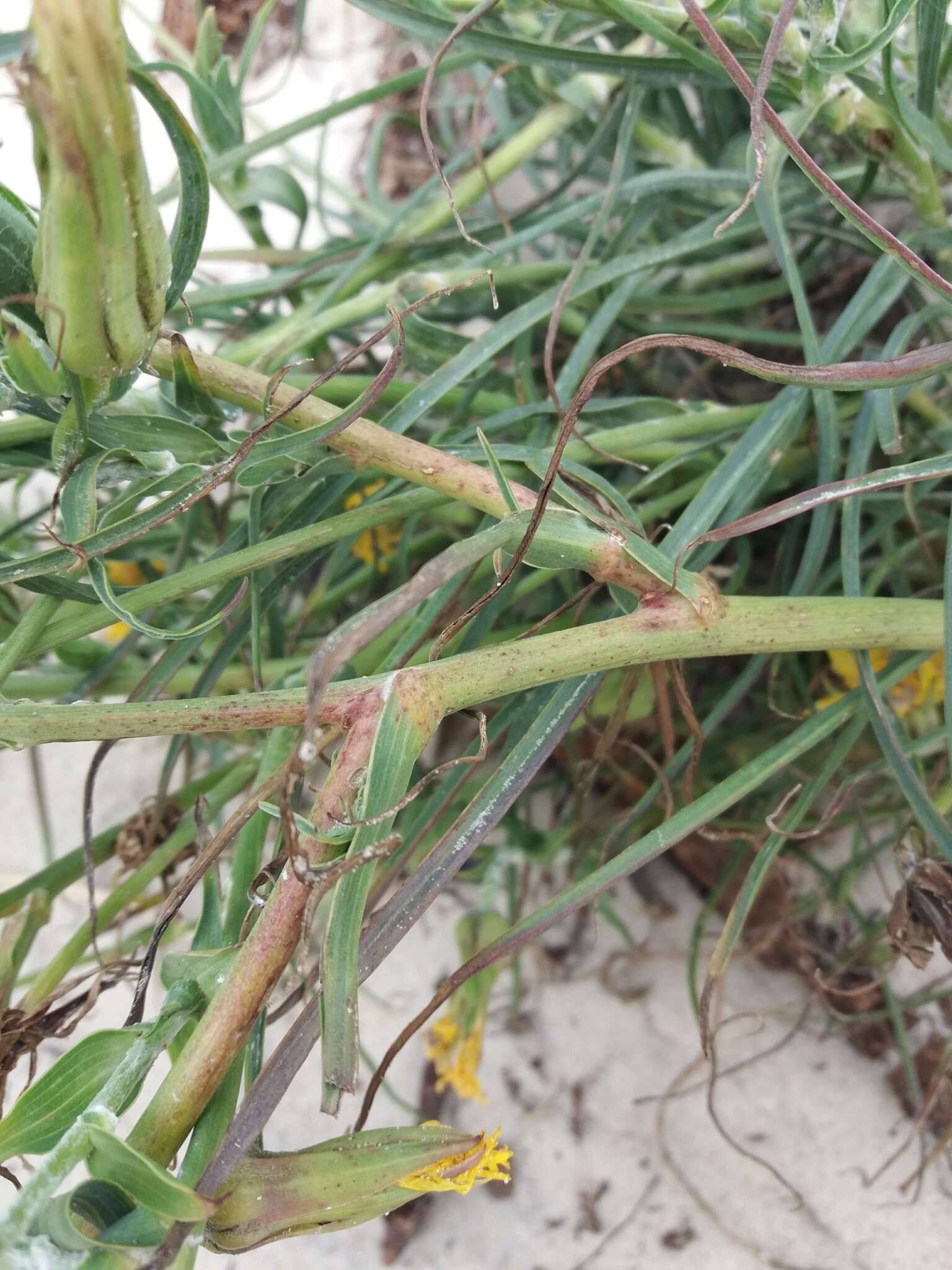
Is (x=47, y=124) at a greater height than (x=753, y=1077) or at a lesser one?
greater

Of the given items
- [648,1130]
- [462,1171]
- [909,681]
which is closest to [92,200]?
[462,1171]

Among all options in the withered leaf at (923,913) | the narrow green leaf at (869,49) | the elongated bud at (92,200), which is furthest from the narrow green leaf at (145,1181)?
the narrow green leaf at (869,49)

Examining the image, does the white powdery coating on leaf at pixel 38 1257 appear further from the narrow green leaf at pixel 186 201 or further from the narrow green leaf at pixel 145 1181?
the narrow green leaf at pixel 186 201

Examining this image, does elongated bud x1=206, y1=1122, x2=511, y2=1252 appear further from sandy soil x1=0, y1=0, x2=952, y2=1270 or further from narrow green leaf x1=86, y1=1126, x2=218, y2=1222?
sandy soil x1=0, y1=0, x2=952, y2=1270

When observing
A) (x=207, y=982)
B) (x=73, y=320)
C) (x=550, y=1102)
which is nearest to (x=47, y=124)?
(x=73, y=320)

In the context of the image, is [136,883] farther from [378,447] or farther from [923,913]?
[923,913]

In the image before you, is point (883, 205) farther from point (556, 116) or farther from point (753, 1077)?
point (753, 1077)
